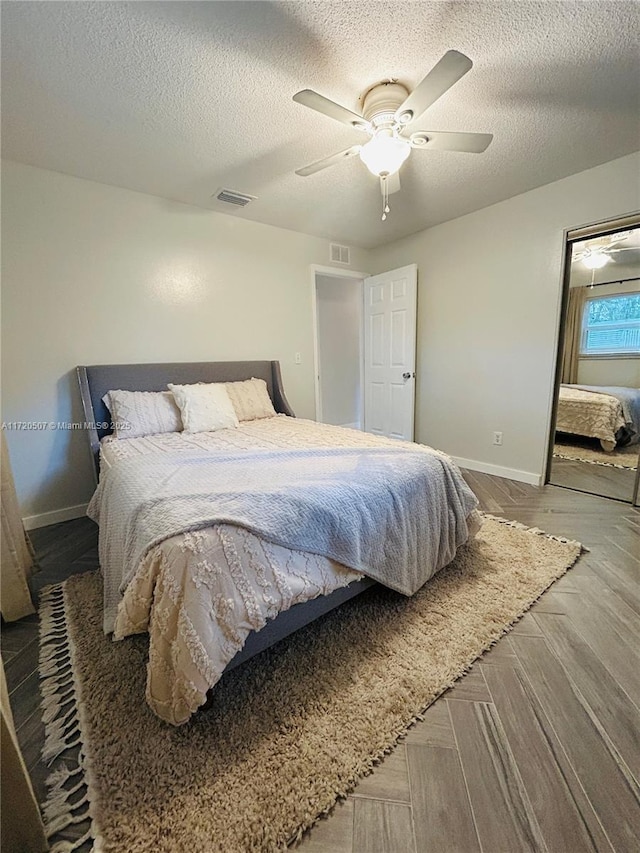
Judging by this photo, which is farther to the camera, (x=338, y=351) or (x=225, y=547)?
(x=338, y=351)

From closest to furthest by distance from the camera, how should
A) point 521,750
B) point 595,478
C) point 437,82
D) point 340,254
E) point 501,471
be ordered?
point 521,750, point 437,82, point 595,478, point 501,471, point 340,254

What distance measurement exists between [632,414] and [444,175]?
108 inches

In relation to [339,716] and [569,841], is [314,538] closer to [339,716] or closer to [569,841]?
[339,716]

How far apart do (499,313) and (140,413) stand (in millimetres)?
3225

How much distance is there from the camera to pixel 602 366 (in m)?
3.49

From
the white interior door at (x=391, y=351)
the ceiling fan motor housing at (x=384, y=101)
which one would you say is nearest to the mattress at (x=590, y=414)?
the white interior door at (x=391, y=351)

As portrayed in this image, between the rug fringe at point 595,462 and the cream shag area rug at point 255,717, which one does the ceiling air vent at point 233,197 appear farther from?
the rug fringe at point 595,462

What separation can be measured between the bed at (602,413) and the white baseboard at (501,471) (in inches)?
33.1

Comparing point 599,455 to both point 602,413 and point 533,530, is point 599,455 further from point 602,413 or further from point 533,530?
point 533,530

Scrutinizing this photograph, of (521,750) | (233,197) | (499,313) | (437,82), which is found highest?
(233,197)

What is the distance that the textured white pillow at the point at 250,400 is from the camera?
2996 mm

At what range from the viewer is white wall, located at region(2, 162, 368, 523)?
2.40m

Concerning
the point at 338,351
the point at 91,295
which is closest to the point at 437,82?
the point at 91,295

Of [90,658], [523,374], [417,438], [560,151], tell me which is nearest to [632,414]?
[523,374]
